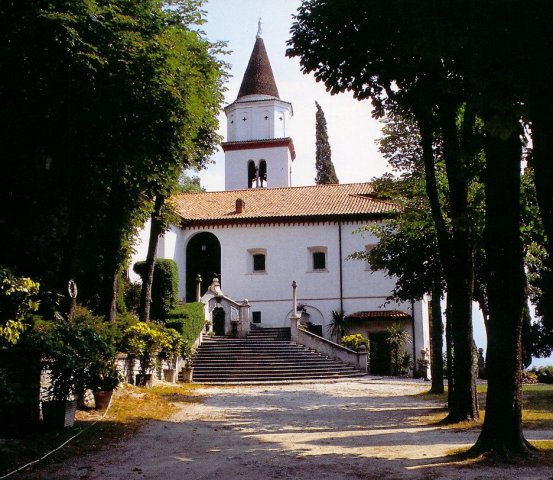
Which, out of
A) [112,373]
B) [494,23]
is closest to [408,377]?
[112,373]

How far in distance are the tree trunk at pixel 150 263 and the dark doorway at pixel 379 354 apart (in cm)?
1427

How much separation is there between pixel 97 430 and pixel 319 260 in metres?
24.4

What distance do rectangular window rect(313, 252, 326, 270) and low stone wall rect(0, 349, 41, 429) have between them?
82.1ft

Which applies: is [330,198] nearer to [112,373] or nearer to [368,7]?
[112,373]

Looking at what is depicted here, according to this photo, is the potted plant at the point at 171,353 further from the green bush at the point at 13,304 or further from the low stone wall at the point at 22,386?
the green bush at the point at 13,304

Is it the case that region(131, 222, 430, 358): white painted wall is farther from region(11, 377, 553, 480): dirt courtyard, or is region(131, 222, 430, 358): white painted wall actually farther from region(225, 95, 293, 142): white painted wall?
region(11, 377, 553, 480): dirt courtyard

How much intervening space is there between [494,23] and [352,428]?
775 cm

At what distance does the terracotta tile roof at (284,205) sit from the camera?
107ft

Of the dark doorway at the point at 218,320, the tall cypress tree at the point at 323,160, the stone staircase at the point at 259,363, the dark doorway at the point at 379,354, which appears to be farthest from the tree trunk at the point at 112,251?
the tall cypress tree at the point at 323,160

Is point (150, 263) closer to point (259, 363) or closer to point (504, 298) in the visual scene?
point (259, 363)

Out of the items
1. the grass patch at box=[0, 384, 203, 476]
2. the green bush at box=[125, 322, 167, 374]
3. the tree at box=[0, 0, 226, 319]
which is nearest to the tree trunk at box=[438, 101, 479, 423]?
the grass patch at box=[0, 384, 203, 476]

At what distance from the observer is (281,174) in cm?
4619

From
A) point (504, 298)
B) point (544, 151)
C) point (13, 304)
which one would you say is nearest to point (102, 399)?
point (13, 304)

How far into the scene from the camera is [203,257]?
3497 centimetres
